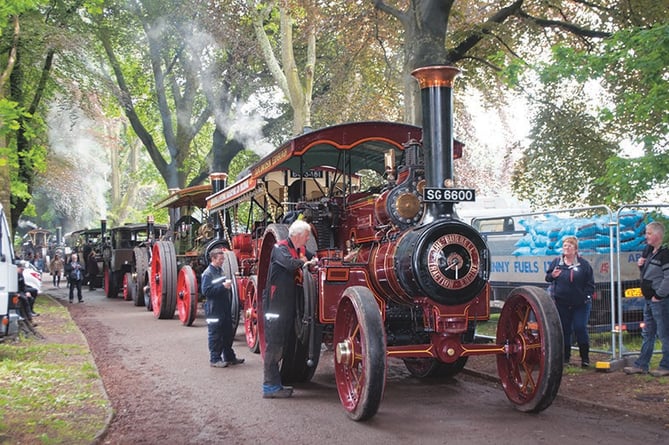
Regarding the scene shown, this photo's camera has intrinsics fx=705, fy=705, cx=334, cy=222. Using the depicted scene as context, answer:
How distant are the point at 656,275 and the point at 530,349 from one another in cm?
184

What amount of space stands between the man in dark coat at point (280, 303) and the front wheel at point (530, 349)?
1630 millimetres

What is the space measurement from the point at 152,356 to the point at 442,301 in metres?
4.23

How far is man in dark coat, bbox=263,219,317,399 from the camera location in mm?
5777

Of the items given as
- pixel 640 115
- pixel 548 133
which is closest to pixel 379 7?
pixel 548 133

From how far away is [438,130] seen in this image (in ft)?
17.3

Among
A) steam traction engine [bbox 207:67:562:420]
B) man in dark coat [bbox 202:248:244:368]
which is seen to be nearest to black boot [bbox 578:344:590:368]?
steam traction engine [bbox 207:67:562:420]

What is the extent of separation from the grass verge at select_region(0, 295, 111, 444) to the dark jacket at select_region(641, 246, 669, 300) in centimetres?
462

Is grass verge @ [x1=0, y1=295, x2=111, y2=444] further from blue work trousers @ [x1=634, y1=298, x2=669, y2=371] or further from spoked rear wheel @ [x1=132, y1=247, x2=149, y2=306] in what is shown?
spoked rear wheel @ [x1=132, y1=247, x2=149, y2=306]

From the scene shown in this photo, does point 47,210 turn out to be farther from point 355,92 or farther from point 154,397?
point 154,397

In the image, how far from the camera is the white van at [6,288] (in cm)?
748

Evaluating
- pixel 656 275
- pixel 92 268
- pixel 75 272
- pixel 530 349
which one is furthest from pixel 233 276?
pixel 92 268

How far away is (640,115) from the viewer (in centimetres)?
603

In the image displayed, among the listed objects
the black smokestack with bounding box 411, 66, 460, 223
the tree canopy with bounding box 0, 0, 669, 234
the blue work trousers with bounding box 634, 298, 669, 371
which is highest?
the tree canopy with bounding box 0, 0, 669, 234

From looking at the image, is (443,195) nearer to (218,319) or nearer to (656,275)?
(656,275)
